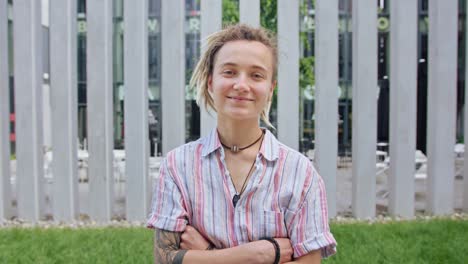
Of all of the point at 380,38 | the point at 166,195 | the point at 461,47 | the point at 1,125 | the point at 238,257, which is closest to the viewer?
the point at 238,257

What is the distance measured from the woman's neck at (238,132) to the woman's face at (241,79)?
38 millimetres

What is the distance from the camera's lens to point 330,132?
5078 millimetres

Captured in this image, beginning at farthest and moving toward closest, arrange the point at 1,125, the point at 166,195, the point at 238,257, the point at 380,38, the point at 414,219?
the point at 380,38
the point at 1,125
the point at 414,219
the point at 166,195
the point at 238,257

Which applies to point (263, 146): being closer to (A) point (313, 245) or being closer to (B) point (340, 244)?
(A) point (313, 245)

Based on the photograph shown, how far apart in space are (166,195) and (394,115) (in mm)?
4180

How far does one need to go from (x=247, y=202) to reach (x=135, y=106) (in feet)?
12.8

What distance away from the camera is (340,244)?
385cm

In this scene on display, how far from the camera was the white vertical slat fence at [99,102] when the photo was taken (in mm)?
5125

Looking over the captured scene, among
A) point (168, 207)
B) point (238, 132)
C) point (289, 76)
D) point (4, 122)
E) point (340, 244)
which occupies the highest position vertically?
point (289, 76)

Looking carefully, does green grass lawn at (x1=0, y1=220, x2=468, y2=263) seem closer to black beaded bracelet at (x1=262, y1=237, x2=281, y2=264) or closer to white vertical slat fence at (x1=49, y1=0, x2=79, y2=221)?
white vertical slat fence at (x1=49, y1=0, x2=79, y2=221)

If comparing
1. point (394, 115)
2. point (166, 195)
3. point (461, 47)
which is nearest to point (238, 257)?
point (166, 195)

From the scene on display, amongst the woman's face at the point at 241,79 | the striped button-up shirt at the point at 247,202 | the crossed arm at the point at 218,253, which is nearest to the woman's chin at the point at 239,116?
the woman's face at the point at 241,79

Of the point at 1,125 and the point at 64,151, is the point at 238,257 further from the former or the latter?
the point at 1,125

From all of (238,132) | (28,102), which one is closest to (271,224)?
(238,132)
